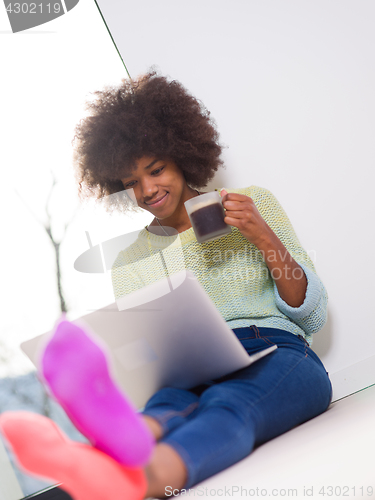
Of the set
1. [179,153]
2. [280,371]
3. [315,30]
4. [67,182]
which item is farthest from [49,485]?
[315,30]

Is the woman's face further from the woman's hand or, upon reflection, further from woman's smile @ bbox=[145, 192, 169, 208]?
the woman's hand

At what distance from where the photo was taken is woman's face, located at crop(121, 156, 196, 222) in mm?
A: 1292

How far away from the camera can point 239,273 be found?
1196 millimetres

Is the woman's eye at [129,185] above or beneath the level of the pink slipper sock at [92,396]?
above

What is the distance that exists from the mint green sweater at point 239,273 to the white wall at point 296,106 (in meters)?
0.33

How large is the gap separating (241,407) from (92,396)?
304mm

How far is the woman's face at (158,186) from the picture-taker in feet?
4.24

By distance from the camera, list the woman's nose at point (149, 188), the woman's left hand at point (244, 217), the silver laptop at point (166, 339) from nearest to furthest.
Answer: the silver laptop at point (166, 339), the woman's left hand at point (244, 217), the woman's nose at point (149, 188)

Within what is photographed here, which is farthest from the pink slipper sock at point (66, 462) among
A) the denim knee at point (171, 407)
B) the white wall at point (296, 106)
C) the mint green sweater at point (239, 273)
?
the white wall at point (296, 106)

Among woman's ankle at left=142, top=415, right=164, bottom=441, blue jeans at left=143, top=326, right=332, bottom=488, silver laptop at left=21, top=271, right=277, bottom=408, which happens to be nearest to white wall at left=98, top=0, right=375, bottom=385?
blue jeans at left=143, top=326, right=332, bottom=488

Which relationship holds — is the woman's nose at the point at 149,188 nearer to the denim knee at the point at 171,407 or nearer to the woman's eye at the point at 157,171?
the woman's eye at the point at 157,171

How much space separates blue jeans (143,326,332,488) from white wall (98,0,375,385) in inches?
24.2

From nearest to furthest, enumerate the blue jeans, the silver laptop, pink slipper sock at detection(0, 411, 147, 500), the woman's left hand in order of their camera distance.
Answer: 1. pink slipper sock at detection(0, 411, 147, 500)
2. the blue jeans
3. the silver laptop
4. the woman's left hand

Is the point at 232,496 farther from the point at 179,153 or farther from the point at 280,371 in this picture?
the point at 179,153
